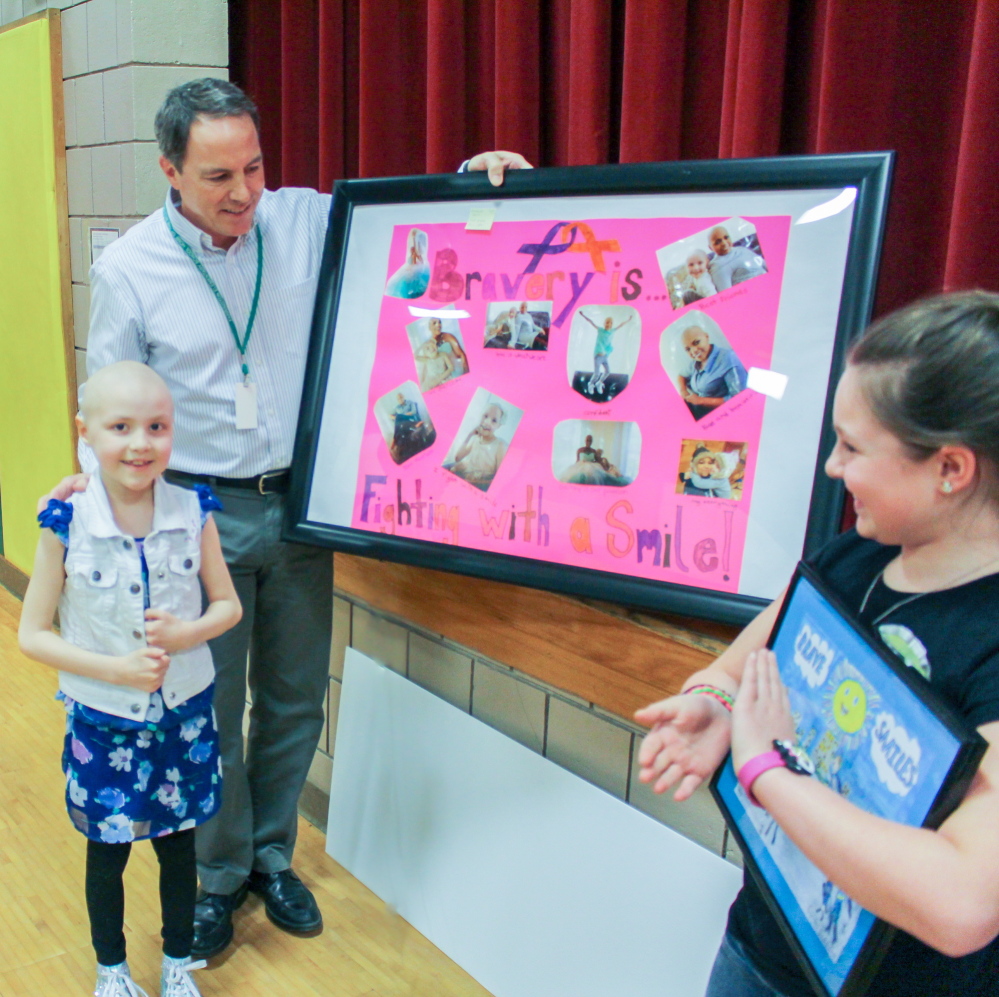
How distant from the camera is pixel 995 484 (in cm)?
74

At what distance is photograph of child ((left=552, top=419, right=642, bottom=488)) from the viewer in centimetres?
132

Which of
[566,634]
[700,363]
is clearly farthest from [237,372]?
[700,363]

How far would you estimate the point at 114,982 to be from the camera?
166cm

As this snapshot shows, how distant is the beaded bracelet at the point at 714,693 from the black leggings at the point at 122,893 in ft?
3.49

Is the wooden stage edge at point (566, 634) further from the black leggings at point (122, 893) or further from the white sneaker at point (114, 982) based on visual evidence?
the white sneaker at point (114, 982)

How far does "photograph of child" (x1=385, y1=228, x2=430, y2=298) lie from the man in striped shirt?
0.15 metres

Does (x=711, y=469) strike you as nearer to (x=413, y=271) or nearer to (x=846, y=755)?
(x=846, y=755)

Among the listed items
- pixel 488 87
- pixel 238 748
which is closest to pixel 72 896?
pixel 238 748

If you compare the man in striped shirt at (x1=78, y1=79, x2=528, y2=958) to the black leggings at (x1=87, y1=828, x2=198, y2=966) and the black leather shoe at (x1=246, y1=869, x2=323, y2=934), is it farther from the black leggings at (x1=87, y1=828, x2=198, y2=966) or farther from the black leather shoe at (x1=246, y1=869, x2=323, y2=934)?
the black leggings at (x1=87, y1=828, x2=198, y2=966)

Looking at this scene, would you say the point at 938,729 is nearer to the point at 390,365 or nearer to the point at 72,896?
the point at 390,365

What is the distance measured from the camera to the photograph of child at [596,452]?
132 cm

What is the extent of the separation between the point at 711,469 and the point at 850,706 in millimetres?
511

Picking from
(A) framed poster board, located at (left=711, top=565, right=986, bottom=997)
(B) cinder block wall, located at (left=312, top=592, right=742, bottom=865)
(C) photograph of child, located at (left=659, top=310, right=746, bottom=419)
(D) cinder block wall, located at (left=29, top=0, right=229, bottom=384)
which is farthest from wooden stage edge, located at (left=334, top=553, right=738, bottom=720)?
(D) cinder block wall, located at (left=29, top=0, right=229, bottom=384)

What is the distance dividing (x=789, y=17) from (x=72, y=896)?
7.05 ft
